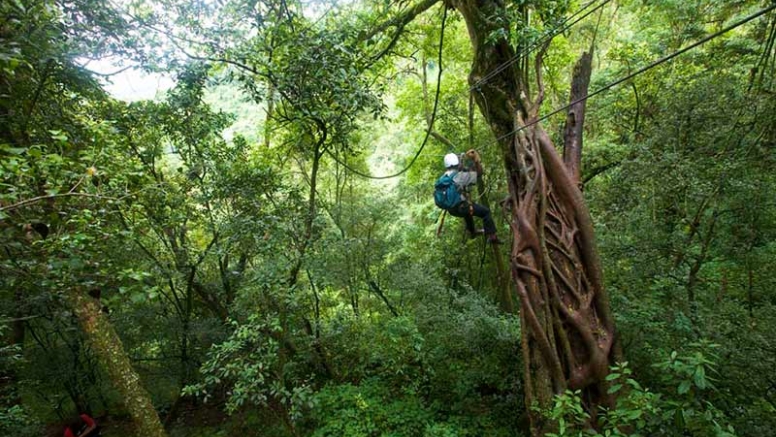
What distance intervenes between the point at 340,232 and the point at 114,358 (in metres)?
3.56

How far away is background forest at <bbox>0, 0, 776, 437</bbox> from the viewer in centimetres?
249

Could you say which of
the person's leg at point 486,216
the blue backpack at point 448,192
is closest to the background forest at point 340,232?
the person's leg at point 486,216

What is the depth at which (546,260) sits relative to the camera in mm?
3172

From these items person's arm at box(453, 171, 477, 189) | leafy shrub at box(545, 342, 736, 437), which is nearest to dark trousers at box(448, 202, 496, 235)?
person's arm at box(453, 171, 477, 189)

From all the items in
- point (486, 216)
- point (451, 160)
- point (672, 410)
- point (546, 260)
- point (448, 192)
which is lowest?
point (672, 410)

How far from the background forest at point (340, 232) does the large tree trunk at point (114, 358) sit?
0.02 m

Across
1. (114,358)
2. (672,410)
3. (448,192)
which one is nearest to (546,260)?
(448,192)

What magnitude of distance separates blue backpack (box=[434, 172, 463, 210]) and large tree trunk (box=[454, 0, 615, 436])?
537 mm

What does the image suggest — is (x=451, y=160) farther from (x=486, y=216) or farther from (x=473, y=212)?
(x=486, y=216)

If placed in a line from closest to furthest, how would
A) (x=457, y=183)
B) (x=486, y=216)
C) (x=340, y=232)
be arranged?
1. (x=457, y=183)
2. (x=486, y=216)
3. (x=340, y=232)

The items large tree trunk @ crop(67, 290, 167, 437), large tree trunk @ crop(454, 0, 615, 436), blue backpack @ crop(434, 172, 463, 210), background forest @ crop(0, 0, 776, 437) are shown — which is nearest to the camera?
background forest @ crop(0, 0, 776, 437)

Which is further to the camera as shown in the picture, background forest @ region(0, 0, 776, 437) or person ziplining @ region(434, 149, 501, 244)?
person ziplining @ region(434, 149, 501, 244)

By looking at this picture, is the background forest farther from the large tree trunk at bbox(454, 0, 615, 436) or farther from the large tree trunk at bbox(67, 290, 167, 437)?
the large tree trunk at bbox(454, 0, 615, 436)

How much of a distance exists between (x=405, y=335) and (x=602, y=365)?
96.6 inches
